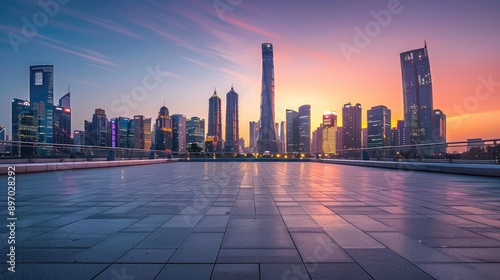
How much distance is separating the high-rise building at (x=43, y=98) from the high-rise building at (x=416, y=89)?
15826 cm

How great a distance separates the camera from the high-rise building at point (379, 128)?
14862cm

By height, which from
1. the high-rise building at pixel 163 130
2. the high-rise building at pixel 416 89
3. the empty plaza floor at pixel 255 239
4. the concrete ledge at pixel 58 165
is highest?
the high-rise building at pixel 416 89

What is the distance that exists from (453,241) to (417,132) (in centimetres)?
13010

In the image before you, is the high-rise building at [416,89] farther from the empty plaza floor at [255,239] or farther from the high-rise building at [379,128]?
the empty plaza floor at [255,239]

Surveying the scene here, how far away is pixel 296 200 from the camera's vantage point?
6.55 m

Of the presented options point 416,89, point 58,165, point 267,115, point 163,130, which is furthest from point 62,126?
point 416,89

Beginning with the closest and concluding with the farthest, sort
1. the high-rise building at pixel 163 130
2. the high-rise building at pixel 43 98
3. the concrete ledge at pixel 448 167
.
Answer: the concrete ledge at pixel 448 167 < the high-rise building at pixel 43 98 < the high-rise building at pixel 163 130

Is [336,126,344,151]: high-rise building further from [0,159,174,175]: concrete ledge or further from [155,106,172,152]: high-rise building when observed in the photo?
[0,159,174,175]: concrete ledge

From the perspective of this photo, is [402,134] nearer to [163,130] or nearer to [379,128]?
[379,128]

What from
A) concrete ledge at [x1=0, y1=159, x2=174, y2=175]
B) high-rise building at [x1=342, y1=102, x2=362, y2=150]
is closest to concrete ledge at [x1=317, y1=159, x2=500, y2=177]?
concrete ledge at [x1=0, y1=159, x2=174, y2=175]

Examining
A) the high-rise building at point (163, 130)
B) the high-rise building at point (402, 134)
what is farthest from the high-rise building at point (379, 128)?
the high-rise building at point (163, 130)

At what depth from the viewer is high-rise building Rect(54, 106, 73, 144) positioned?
120m

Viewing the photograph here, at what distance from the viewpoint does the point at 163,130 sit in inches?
5541

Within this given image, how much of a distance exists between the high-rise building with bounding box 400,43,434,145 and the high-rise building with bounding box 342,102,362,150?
76.5 ft
